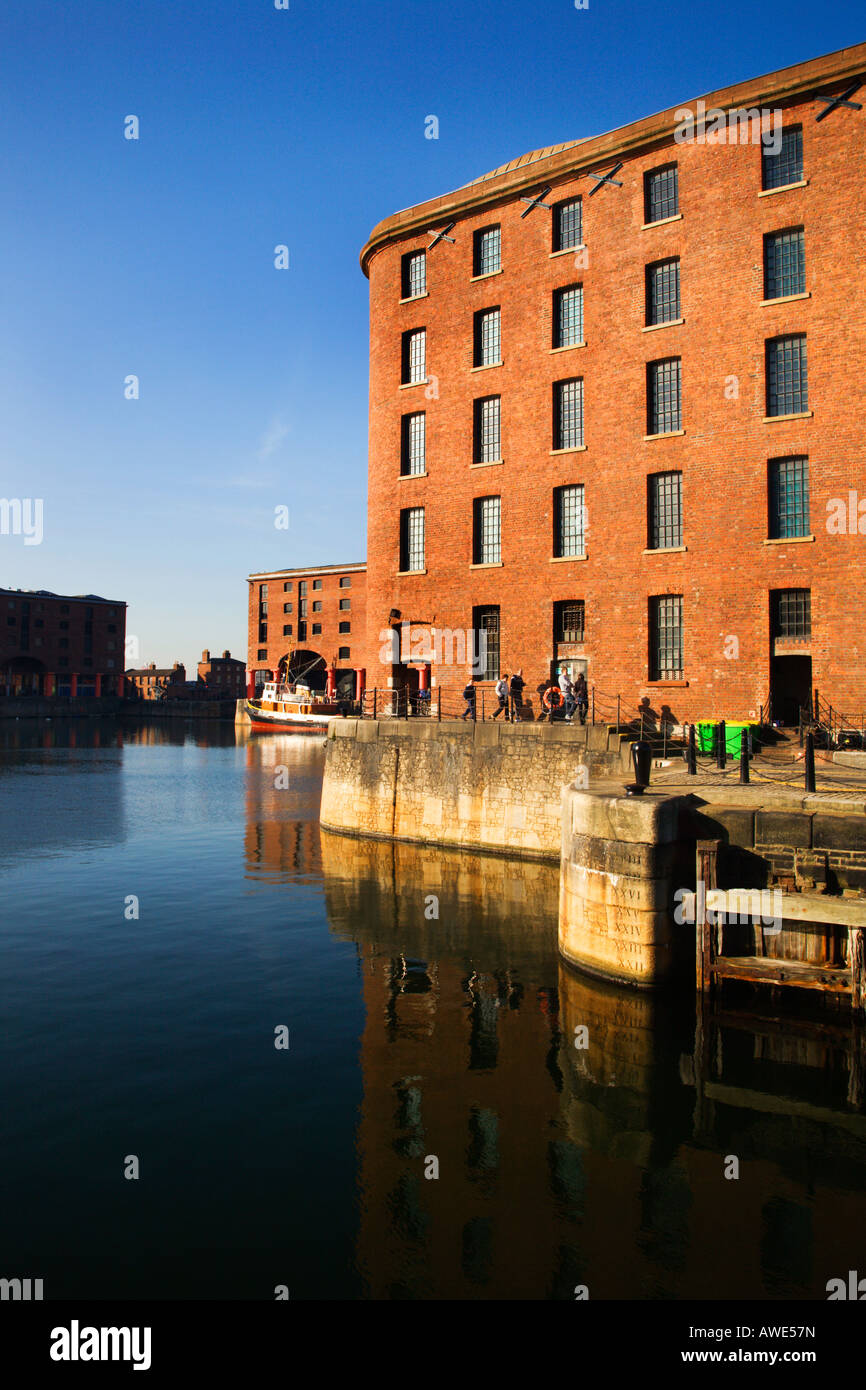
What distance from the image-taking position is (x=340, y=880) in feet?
72.1

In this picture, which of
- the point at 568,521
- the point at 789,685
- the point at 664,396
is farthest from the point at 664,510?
the point at 789,685

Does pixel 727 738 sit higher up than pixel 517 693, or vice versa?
pixel 517 693

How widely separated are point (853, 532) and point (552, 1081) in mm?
18122

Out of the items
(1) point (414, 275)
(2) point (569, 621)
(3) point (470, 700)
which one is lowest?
(3) point (470, 700)

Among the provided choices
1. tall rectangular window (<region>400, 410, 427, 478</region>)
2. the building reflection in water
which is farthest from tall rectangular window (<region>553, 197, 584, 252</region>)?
Result: the building reflection in water

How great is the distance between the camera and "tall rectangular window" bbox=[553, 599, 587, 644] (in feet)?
91.3

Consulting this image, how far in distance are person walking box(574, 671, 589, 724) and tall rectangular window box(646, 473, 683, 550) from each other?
4.67 m

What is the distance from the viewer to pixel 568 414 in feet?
92.5

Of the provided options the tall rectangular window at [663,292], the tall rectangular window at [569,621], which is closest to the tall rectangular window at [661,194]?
the tall rectangular window at [663,292]

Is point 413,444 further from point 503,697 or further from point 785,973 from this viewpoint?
point 785,973

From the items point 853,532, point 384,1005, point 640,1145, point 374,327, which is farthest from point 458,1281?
point 374,327

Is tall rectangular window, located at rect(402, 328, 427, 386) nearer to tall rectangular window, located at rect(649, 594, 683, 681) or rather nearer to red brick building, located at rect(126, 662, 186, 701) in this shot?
tall rectangular window, located at rect(649, 594, 683, 681)

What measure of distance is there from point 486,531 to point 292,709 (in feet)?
173
